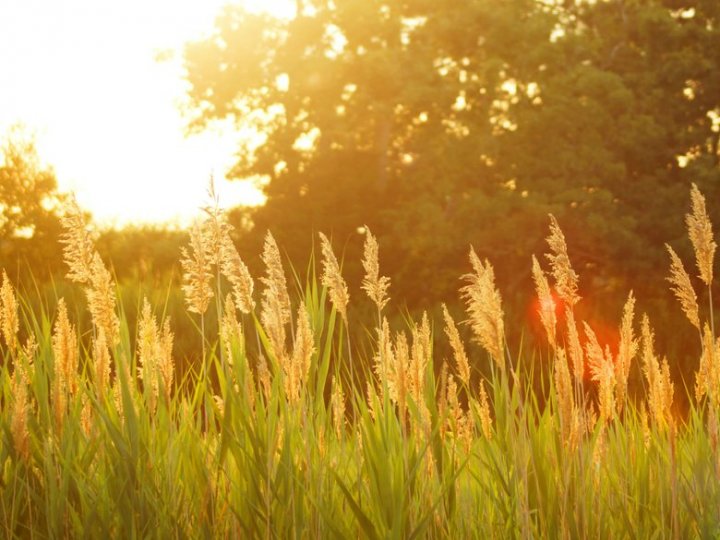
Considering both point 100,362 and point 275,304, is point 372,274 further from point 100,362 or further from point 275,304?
point 100,362

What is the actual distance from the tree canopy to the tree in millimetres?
3814

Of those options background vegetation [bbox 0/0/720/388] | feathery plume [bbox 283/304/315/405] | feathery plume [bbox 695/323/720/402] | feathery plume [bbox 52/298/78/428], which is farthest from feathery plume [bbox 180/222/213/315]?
background vegetation [bbox 0/0/720/388]

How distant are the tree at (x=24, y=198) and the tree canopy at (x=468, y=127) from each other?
3814 mm

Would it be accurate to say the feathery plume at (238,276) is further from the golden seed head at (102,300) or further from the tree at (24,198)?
the tree at (24,198)

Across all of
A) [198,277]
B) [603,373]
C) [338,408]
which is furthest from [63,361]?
[603,373]

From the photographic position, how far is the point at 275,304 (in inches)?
95.0

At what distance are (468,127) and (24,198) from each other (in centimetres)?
968

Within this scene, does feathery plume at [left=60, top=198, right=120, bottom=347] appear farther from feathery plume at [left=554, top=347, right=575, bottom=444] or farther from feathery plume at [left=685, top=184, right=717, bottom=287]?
feathery plume at [left=685, top=184, right=717, bottom=287]

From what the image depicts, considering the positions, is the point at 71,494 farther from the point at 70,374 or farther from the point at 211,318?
the point at 211,318

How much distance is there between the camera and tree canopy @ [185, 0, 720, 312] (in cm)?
1866

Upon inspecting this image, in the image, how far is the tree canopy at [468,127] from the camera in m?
18.7

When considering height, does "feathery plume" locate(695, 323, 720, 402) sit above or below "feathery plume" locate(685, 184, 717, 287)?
below

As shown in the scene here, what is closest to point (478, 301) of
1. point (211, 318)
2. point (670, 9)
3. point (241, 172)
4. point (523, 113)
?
point (211, 318)

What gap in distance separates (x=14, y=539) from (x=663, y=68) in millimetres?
19532
